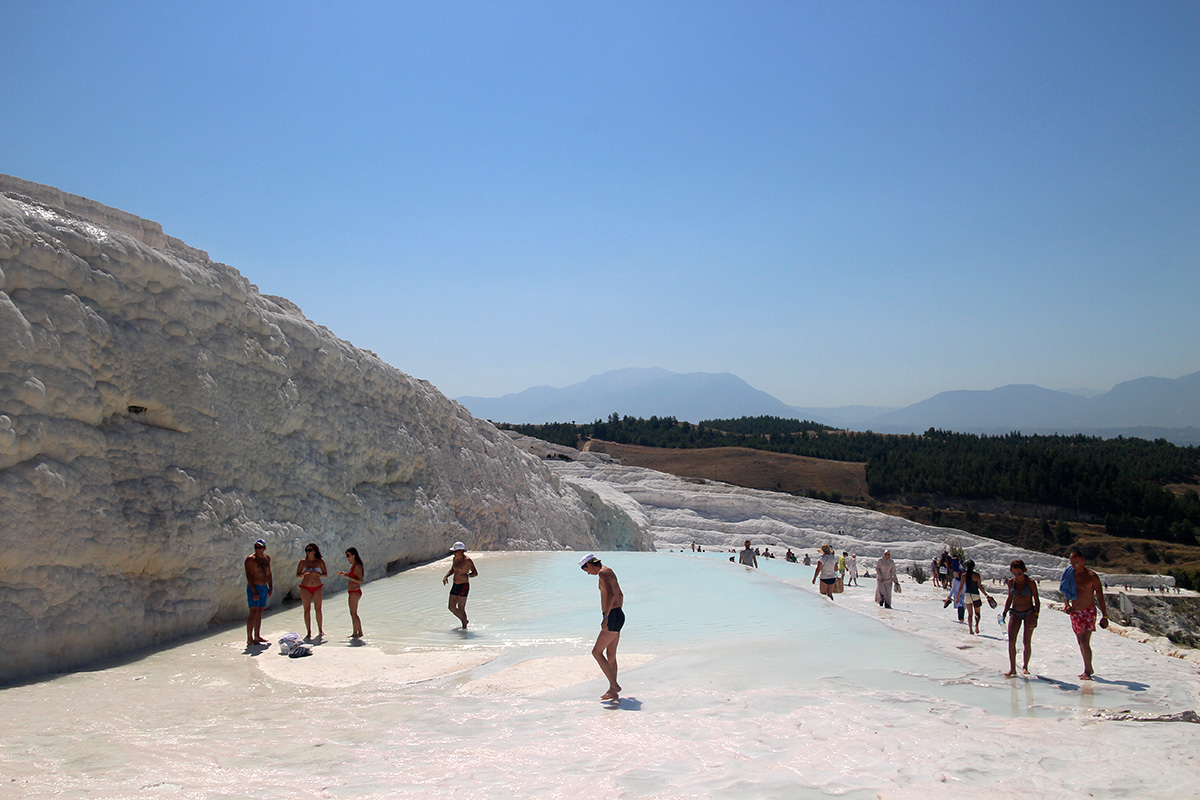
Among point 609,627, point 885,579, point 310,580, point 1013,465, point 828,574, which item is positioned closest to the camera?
point 609,627

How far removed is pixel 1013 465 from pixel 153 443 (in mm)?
65317

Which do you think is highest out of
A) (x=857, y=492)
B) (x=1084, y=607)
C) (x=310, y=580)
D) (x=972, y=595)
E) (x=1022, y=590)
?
(x=310, y=580)

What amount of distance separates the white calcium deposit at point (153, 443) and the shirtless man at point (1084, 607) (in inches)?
409

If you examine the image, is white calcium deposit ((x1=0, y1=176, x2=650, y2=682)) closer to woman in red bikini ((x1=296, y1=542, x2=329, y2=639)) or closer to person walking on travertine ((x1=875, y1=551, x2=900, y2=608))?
woman in red bikini ((x1=296, y1=542, x2=329, y2=639))

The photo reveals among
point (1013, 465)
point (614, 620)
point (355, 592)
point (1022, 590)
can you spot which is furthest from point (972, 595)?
point (1013, 465)

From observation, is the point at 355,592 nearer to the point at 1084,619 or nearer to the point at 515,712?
the point at 515,712

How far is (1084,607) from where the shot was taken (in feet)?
24.7

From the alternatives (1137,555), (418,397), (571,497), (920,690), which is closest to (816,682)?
(920,690)

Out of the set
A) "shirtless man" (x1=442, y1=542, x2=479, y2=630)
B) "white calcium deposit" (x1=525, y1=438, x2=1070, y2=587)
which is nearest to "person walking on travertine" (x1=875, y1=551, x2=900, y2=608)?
"shirtless man" (x1=442, y1=542, x2=479, y2=630)

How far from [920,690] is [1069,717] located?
119 cm

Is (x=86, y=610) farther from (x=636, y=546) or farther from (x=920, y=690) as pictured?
(x=636, y=546)

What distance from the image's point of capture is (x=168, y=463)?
9.36m

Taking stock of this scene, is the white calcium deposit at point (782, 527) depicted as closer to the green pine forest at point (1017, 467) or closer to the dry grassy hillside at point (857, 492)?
the dry grassy hillside at point (857, 492)

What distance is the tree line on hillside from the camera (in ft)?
165
